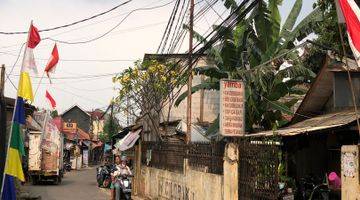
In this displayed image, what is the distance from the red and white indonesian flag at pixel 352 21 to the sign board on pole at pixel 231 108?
4.20 metres

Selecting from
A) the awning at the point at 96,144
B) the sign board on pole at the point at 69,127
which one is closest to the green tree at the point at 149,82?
the sign board on pole at the point at 69,127

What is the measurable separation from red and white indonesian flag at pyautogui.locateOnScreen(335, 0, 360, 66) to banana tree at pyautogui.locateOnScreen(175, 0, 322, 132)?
8697 mm

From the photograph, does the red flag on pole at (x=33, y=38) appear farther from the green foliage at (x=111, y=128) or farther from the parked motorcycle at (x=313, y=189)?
the green foliage at (x=111, y=128)

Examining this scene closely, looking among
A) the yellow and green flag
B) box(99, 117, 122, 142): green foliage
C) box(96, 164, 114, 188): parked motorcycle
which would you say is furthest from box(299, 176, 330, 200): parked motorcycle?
box(99, 117, 122, 142): green foliage

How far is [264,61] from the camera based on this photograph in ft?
55.4

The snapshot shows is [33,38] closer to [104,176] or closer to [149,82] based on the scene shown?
[149,82]

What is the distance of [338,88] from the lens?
1336 cm

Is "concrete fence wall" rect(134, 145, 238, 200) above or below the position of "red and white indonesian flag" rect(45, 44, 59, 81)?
below

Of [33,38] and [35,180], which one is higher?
A: [33,38]

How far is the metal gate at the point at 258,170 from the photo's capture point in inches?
358

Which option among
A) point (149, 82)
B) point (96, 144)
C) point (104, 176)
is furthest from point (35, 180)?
point (96, 144)

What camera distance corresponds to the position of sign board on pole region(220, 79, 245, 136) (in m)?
11.2

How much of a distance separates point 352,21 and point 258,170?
3.44m

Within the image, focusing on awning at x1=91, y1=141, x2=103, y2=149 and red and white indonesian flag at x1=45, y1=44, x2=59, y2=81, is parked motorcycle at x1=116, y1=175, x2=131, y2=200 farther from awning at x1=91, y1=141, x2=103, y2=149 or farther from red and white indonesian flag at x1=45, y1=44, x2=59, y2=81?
awning at x1=91, y1=141, x2=103, y2=149
